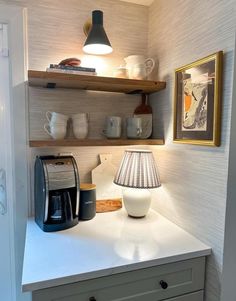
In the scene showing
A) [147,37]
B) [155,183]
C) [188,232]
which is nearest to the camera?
[188,232]

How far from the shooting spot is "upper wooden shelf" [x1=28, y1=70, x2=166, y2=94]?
1069 mm

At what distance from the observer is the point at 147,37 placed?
1.46 m

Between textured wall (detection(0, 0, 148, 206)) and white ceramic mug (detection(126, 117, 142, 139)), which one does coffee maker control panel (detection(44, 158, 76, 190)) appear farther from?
white ceramic mug (detection(126, 117, 142, 139))

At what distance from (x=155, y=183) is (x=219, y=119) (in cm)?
48

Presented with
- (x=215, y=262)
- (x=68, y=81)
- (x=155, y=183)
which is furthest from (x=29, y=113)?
(x=215, y=262)

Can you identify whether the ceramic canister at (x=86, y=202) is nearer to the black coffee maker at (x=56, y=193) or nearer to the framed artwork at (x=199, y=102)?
the black coffee maker at (x=56, y=193)

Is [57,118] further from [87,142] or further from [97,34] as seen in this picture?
[97,34]

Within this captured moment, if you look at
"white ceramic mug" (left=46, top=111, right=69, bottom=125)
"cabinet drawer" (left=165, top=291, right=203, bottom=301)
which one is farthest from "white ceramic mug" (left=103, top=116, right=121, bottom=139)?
"cabinet drawer" (left=165, top=291, right=203, bottom=301)

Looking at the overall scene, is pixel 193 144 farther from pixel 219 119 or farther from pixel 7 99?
pixel 7 99

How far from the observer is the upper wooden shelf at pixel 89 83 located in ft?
3.51

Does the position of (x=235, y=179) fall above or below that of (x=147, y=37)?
below

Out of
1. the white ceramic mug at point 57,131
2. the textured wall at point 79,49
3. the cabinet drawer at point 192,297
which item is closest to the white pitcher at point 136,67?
the textured wall at point 79,49

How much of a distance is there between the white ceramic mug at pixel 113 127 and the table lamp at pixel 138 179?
129 mm

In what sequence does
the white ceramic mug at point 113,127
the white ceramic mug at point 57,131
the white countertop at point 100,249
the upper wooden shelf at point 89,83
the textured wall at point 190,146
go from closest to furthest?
the white countertop at point 100,249 → the textured wall at point 190,146 → the upper wooden shelf at point 89,83 → the white ceramic mug at point 57,131 → the white ceramic mug at point 113,127
